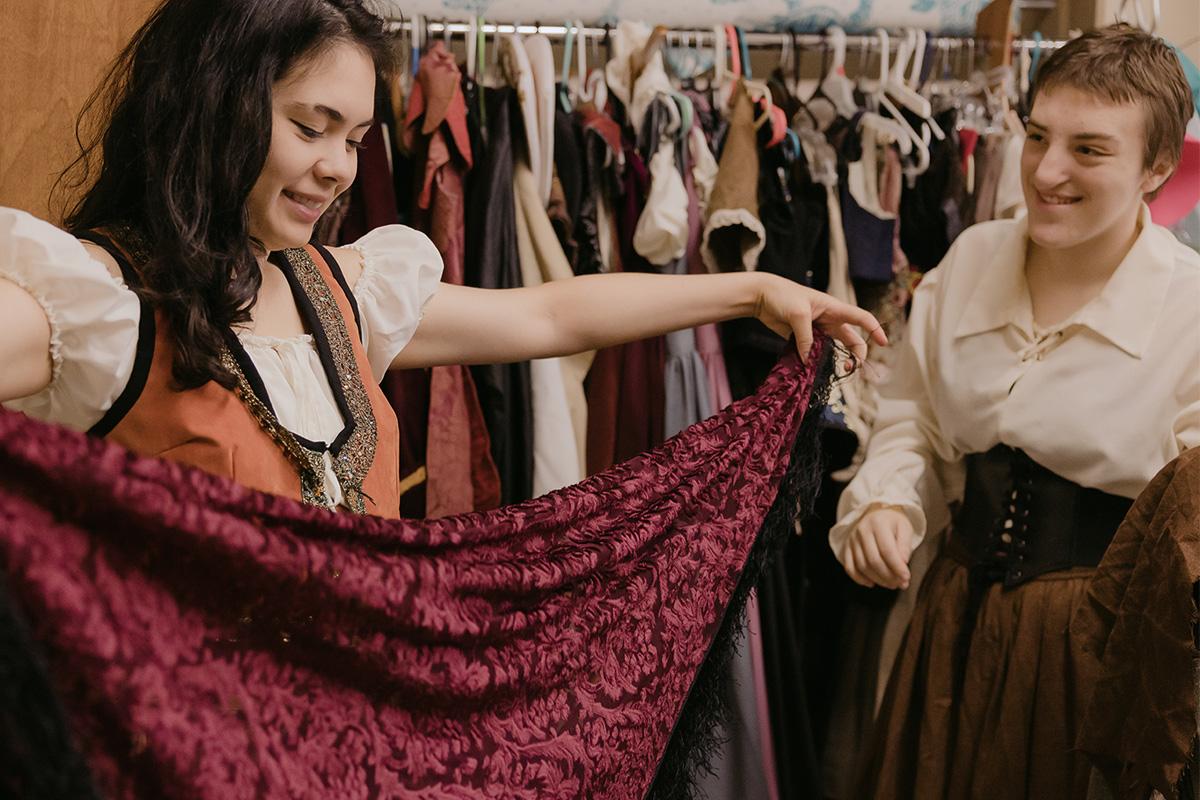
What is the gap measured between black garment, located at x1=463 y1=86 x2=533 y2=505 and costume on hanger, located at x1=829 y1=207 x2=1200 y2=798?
60cm

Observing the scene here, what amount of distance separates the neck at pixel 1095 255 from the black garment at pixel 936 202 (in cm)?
42

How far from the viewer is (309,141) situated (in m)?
1.12

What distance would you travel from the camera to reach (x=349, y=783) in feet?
2.99

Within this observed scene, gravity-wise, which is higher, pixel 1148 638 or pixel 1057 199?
pixel 1057 199

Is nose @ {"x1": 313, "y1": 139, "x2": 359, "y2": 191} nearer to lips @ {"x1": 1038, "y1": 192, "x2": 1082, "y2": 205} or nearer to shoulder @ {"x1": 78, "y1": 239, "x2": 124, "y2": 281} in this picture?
shoulder @ {"x1": 78, "y1": 239, "x2": 124, "y2": 281}

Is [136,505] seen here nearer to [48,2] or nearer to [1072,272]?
[48,2]

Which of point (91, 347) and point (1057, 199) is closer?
point (91, 347)

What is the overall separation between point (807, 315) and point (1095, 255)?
1.73ft

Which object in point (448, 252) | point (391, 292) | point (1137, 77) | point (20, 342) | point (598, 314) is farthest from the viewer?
point (448, 252)

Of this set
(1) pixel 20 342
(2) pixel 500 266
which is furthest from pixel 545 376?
(1) pixel 20 342

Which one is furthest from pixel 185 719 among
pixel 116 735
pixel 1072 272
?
pixel 1072 272

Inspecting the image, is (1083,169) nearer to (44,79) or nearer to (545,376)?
(545,376)

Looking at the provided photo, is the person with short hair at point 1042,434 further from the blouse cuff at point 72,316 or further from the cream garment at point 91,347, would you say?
the blouse cuff at point 72,316

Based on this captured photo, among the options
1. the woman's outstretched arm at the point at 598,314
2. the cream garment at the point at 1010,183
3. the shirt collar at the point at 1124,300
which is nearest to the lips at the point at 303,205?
the woman's outstretched arm at the point at 598,314
